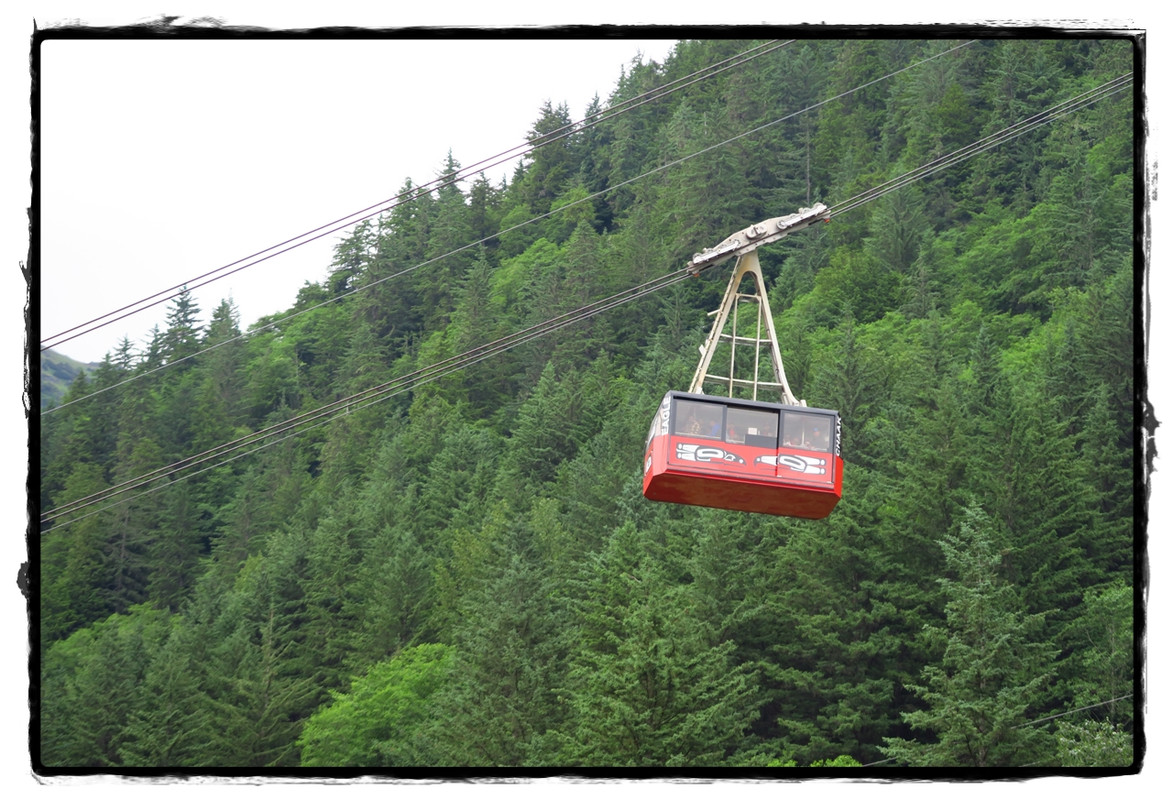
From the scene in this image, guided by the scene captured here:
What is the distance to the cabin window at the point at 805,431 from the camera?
2081 centimetres

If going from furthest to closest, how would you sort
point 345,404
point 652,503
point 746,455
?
point 345,404 < point 652,503 < point 746,455

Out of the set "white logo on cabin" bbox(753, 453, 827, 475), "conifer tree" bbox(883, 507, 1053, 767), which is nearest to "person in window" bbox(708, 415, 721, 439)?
"white logo on cabin" bbox(753, 453, 827, 475)

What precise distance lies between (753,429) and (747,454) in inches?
12.8

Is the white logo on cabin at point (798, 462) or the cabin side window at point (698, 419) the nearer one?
the white logo on cabin at point (798, 462)

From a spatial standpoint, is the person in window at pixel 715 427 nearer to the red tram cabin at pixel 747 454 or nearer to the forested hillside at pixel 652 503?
the red tram cabin at pixel 747 454

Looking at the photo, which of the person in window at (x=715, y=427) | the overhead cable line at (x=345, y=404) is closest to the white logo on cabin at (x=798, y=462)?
the person in window at (x=715, y=427)

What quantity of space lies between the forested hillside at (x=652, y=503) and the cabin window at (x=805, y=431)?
4226 millimetres

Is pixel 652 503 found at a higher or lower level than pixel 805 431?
lower

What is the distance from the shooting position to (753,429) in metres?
20.8

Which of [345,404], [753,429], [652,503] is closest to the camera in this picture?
[753,429]

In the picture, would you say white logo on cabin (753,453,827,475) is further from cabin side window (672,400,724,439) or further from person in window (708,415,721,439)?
cabin side window (672,400,724,439)

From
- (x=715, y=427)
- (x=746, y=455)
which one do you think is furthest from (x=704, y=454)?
(x=746, y=455)

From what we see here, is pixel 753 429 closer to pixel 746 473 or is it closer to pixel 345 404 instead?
pixel 746 473

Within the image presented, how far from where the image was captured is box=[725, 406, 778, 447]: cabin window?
815 inches
